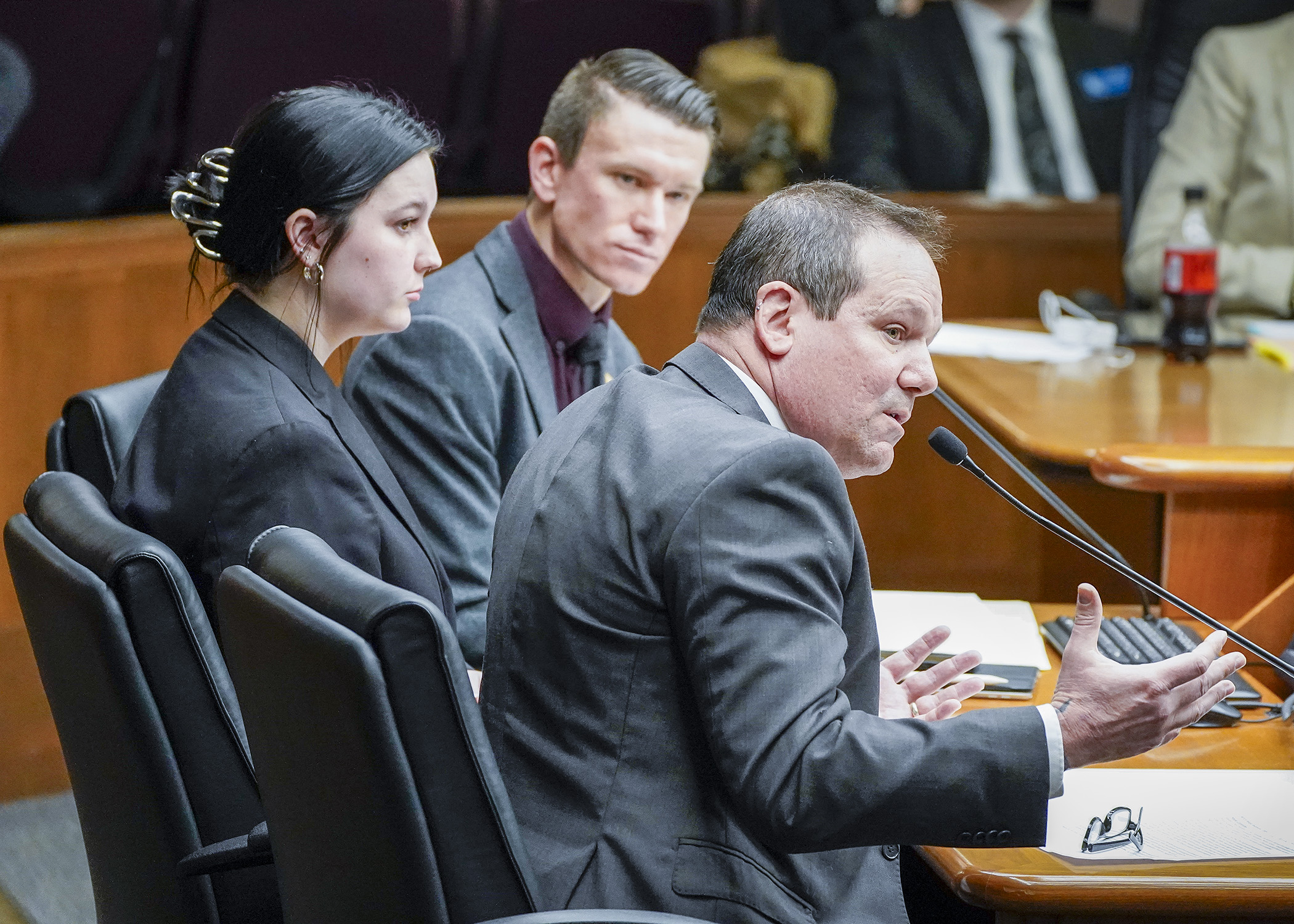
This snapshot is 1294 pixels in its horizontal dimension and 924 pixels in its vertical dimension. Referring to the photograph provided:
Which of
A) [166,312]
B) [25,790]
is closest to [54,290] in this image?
[166,312]

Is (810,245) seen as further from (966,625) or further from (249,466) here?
(966,625)

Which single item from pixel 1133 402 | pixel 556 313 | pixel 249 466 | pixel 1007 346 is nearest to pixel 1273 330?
pixel 1007 346

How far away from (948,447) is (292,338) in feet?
2.15

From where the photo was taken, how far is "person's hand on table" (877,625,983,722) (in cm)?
126

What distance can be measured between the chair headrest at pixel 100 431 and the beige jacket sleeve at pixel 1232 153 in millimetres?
2155

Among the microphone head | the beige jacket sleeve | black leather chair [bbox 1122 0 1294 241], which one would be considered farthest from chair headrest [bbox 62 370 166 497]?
black leather chair [bbox 1122 0 1294 241]

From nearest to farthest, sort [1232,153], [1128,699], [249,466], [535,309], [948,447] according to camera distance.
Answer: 1. [1128,699]
2. [249,466]
3. [948,447]
4. [535,309]
5. [1232,153]

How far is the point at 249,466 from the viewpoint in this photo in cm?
127

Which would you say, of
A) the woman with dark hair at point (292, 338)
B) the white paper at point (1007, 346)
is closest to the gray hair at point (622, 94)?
the woman with dark hair at point (292, 338)

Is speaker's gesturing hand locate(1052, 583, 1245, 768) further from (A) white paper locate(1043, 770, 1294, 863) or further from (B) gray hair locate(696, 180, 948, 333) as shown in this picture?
(B) gray hair locate(696, 180, 948, 333)

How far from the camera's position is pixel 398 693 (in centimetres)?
94

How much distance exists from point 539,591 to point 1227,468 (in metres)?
1.02

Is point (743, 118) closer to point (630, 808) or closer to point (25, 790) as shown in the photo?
point (25, 790)

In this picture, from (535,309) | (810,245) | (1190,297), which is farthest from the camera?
(1190,297)
